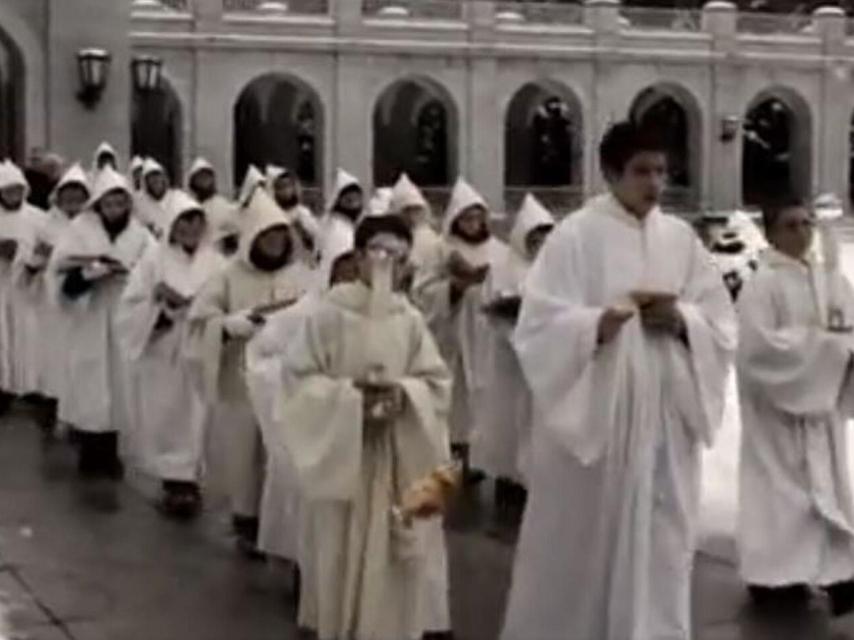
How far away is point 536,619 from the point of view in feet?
27.2

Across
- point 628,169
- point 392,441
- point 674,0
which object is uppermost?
point 674,0

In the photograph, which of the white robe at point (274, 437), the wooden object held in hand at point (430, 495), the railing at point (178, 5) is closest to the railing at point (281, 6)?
the railing at point (178, 5)

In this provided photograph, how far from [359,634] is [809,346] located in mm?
2687

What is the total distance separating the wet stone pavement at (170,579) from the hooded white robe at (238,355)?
422mm

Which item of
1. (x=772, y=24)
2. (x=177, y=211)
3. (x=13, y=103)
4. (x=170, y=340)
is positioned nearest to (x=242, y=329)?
(x=170, y=340)

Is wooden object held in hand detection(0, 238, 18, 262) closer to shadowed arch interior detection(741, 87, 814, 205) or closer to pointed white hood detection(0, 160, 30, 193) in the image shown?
pointed white hood detection(0, 160, 30, 193)

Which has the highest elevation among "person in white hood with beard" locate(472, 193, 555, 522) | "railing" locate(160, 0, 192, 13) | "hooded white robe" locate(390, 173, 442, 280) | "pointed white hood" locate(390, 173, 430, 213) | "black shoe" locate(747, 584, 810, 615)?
"railing" locate(160, 0, 192, 13)

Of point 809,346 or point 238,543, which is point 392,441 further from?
point 238,543

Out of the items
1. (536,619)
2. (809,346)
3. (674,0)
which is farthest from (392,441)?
(674,0)

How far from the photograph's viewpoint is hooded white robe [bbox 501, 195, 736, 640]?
7961 mm

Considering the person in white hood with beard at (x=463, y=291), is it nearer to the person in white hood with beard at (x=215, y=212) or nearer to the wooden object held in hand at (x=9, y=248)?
the person in white hood with beard at (x=215, y=212)

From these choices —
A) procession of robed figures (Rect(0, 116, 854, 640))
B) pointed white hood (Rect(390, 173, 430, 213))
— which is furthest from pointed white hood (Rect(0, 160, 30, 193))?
pointed white hood (Rect(390, 173, 430, 213))

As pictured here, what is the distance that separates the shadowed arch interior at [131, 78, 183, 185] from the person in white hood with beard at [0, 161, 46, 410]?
53.1 ft

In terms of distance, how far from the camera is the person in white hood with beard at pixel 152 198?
16.4 m
